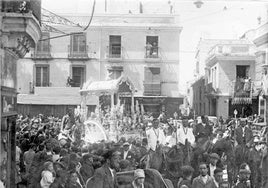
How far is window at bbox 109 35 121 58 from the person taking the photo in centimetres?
358

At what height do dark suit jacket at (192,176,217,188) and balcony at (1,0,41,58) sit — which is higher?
A: balcony at (1,0,41,58)

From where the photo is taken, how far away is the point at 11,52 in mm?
3055

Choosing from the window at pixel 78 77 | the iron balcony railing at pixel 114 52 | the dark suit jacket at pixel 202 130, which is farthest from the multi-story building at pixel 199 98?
the window at pixel 78 77

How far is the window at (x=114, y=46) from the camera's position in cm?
358

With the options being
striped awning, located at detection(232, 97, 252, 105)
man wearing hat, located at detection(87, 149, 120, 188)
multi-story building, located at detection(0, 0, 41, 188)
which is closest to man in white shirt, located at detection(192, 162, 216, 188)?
man wearing hat, located at detection(87, 149, 120, 188)

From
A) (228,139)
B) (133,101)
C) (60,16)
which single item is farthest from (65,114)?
(228,139)

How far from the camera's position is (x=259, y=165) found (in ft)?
11.7

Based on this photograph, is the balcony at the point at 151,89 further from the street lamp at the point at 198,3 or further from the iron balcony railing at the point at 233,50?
the street lamp at the point at 198,3

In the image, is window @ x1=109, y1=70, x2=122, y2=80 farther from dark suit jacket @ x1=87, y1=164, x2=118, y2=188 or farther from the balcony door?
dark suit jacket @ x1=87, y1=164, x2=118, y2=188

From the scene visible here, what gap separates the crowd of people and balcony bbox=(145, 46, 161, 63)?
1.55 feet

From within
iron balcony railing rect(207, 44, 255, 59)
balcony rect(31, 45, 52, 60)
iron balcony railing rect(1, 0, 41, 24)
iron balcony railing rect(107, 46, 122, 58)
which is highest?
iron balcony railing rect(1, 0, 41, 24)

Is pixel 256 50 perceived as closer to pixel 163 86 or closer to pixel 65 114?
pixel 163 86

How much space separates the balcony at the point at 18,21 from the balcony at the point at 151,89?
105cm

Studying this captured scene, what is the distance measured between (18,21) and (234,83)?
1.87 meters
